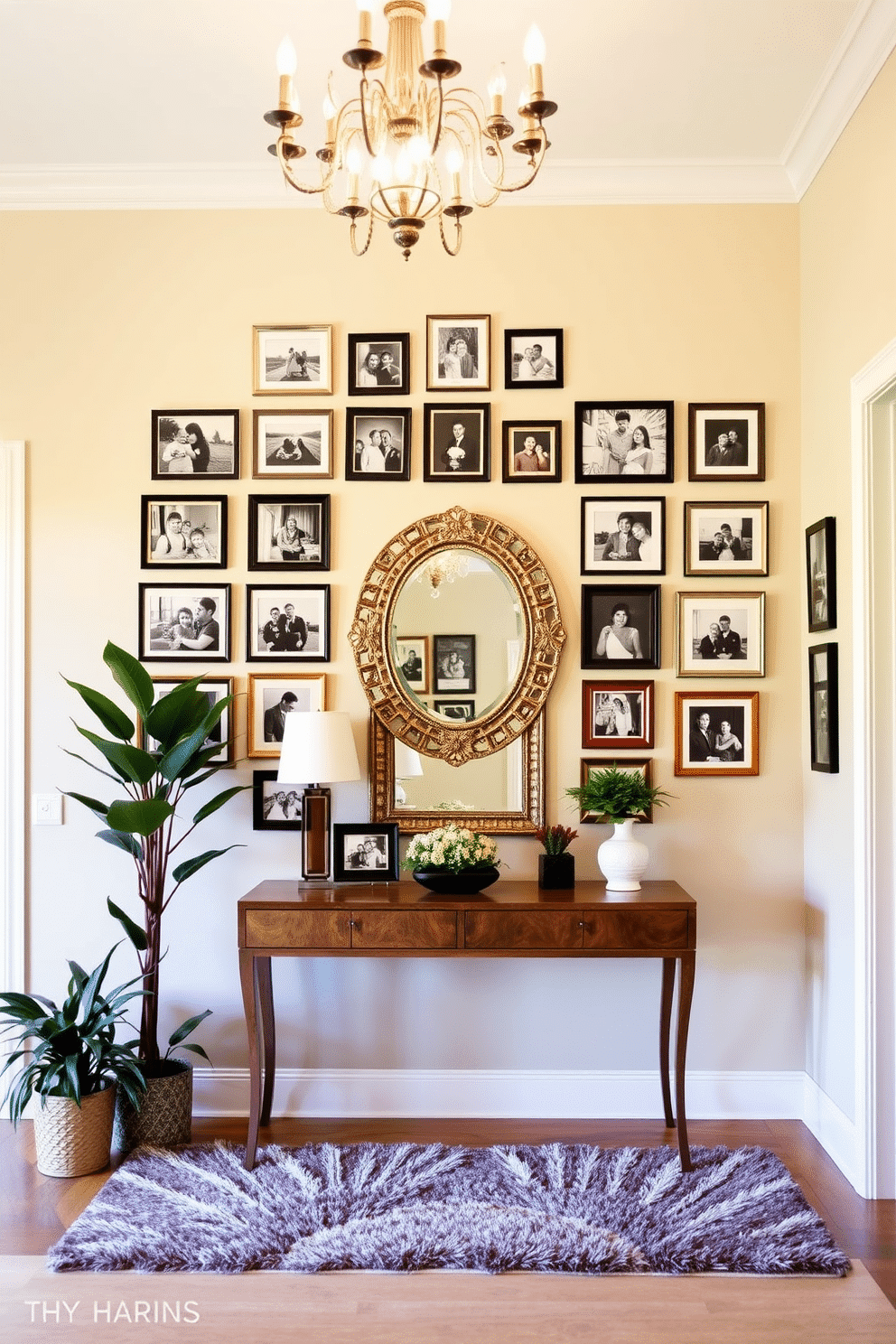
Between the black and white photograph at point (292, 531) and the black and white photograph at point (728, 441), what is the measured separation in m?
1.38

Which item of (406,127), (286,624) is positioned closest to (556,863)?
(286,624)

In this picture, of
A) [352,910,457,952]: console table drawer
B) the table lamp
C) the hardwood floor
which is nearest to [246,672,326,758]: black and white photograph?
the table lamp

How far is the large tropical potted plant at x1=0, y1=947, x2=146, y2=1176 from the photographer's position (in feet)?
10.9

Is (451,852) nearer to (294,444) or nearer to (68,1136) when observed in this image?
(68,1136)

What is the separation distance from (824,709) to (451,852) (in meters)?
1.34

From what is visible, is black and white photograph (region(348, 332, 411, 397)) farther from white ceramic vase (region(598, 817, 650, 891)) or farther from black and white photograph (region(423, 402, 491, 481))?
white ceramic vase (region(598, 817, 650, 891))

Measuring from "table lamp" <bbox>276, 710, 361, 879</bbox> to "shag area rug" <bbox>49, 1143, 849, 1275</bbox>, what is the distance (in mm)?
971

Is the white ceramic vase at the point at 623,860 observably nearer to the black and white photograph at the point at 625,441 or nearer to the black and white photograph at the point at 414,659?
the black and white photograph at the point at 414,659

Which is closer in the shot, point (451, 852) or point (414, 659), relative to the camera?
point (451, 852)

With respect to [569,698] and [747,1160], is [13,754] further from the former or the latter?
[747,1160]

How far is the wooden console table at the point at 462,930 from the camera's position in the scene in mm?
3314

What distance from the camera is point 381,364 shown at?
154 inches

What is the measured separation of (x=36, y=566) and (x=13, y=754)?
703 mm

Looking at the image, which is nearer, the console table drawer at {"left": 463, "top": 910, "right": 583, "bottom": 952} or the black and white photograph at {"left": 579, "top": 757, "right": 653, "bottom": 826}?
the console table drawer at {"left": 463, "top": 910, "right": 583, "bottom": 952}
